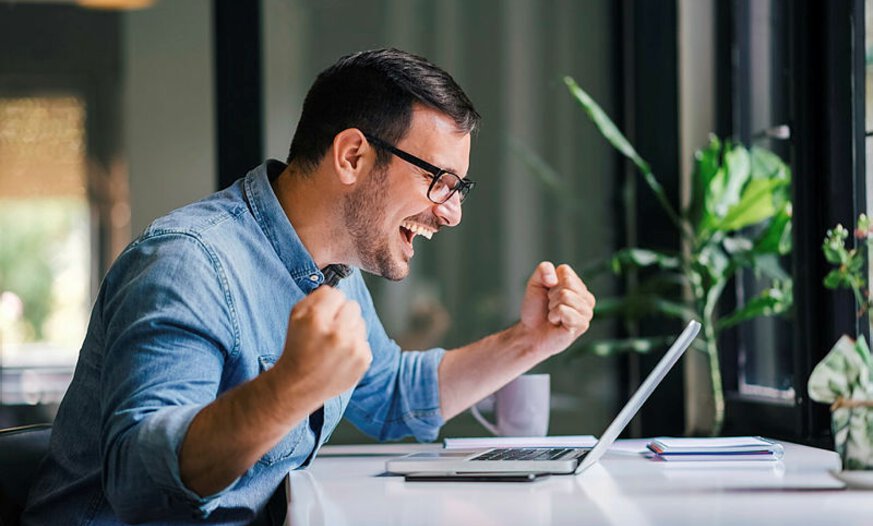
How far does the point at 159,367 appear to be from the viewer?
119 cm

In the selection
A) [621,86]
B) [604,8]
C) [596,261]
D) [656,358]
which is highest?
[604,8]

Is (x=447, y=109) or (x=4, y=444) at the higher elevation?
(x=447, y=109)

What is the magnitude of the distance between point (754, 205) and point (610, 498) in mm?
1420

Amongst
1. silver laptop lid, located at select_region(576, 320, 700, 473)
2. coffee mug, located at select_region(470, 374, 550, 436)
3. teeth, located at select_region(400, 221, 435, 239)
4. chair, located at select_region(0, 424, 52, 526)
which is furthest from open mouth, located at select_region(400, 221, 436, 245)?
chair, located at select_region(0, 424, 52, 526)

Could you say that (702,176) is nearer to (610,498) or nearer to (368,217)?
(368,217)

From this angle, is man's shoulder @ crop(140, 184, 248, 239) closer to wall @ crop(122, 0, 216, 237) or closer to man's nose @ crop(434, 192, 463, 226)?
man's nose @ crop(434, 192, 463, 226)

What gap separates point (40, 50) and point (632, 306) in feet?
7.43

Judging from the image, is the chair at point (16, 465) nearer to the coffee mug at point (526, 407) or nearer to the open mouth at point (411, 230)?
the open mouth at point (411, 230)

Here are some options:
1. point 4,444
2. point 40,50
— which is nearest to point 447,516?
point 4,444

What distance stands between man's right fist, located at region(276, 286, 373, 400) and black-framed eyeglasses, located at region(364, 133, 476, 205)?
58 centimetres

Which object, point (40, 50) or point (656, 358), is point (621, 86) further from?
point (40, 50)

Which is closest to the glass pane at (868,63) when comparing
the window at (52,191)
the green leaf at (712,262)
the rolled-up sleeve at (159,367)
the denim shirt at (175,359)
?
the green leaf at (712,262)

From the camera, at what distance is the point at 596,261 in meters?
3.00

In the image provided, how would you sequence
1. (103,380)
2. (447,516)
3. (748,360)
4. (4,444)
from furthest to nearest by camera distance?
(748,360)
(4,444)
(103,380)
(447,516)
